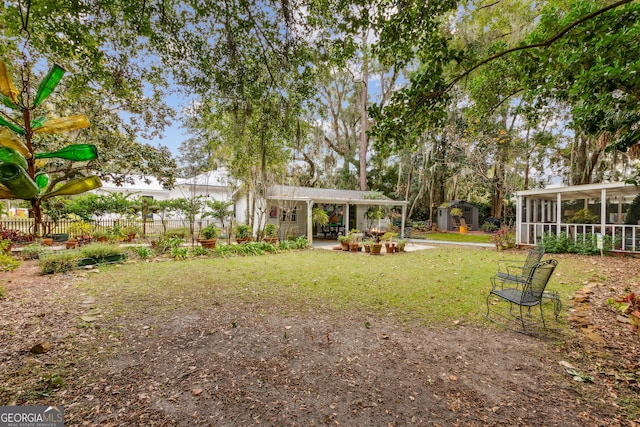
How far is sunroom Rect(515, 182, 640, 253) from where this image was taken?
9.18 meters

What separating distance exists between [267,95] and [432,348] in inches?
173

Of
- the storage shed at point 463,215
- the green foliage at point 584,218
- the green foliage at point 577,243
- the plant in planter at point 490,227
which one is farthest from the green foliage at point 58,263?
the plant in planter at point 490,227

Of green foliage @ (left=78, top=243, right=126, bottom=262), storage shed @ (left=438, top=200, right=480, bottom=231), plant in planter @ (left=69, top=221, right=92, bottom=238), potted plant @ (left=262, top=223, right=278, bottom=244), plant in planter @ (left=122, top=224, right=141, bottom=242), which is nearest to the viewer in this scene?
green foliage @ (left=78, top=243, right=126, bottom=262)

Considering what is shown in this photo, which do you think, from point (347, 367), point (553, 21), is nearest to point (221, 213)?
point (347, 367)

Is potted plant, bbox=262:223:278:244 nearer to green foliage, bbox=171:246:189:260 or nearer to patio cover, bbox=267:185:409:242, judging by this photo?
patio cover, bbox=267:185:409:242

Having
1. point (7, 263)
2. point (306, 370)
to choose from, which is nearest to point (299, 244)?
point (7, 263)

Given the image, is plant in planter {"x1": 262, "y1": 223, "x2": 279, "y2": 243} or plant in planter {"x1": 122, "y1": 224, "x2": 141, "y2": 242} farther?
plant in planter {"x1": 262, "y1": 223, "x2": 279, "y2": 243}

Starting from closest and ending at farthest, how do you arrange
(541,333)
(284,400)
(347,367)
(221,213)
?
(284,400) → (347,367) → (541,333) → (221,213)

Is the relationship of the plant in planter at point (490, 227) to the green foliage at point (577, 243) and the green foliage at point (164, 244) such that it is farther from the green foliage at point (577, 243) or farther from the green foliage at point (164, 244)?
the green foliage at point (164, 244)

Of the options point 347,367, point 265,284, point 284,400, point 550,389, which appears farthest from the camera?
point 265,284

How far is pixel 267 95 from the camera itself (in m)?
→ 4.57

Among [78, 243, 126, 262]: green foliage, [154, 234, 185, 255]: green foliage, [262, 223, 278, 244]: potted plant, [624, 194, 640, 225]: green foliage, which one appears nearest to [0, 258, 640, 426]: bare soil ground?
[78, 243, 126, 262]: green foliage

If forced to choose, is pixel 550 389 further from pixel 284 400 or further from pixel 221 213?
pixel 221 213

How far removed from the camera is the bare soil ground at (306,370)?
2.19 meters
